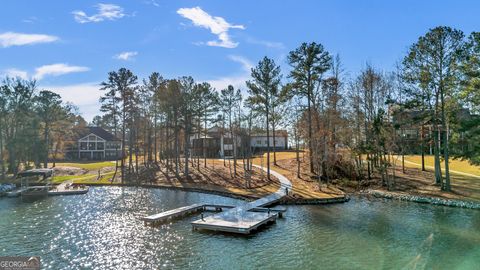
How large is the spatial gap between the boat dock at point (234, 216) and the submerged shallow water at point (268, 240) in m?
0.54

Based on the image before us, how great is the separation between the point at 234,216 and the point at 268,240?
4.18 meters

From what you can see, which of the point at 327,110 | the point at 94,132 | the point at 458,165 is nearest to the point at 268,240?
the point at 327,110

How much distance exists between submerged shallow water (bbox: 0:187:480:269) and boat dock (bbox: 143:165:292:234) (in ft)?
1.78

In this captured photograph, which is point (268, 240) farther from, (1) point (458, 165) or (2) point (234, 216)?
(1) point (458, 165)

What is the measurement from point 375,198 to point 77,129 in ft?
204

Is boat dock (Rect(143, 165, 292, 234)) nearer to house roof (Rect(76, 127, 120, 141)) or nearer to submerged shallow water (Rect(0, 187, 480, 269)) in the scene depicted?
submerged shallow water (Rect(0, 187, 480, 269))

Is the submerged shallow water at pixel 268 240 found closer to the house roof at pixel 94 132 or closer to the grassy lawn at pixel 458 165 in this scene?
the grassy lawn at pixel 458 165

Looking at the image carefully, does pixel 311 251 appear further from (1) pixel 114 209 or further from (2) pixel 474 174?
(2) pixel 474 174

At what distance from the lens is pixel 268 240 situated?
666 inches

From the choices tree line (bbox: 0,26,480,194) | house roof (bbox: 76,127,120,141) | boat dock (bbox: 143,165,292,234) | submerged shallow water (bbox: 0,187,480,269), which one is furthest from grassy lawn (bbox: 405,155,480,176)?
house roof (bbox: 76,127,120,141)

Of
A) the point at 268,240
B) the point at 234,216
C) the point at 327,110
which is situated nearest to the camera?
the point at 268,240

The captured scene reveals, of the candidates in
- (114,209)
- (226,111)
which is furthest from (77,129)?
(114,209)

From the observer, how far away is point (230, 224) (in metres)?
18.5

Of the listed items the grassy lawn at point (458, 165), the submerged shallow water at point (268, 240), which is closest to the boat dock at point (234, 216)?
the submerged shallow water at point (268, 240)
